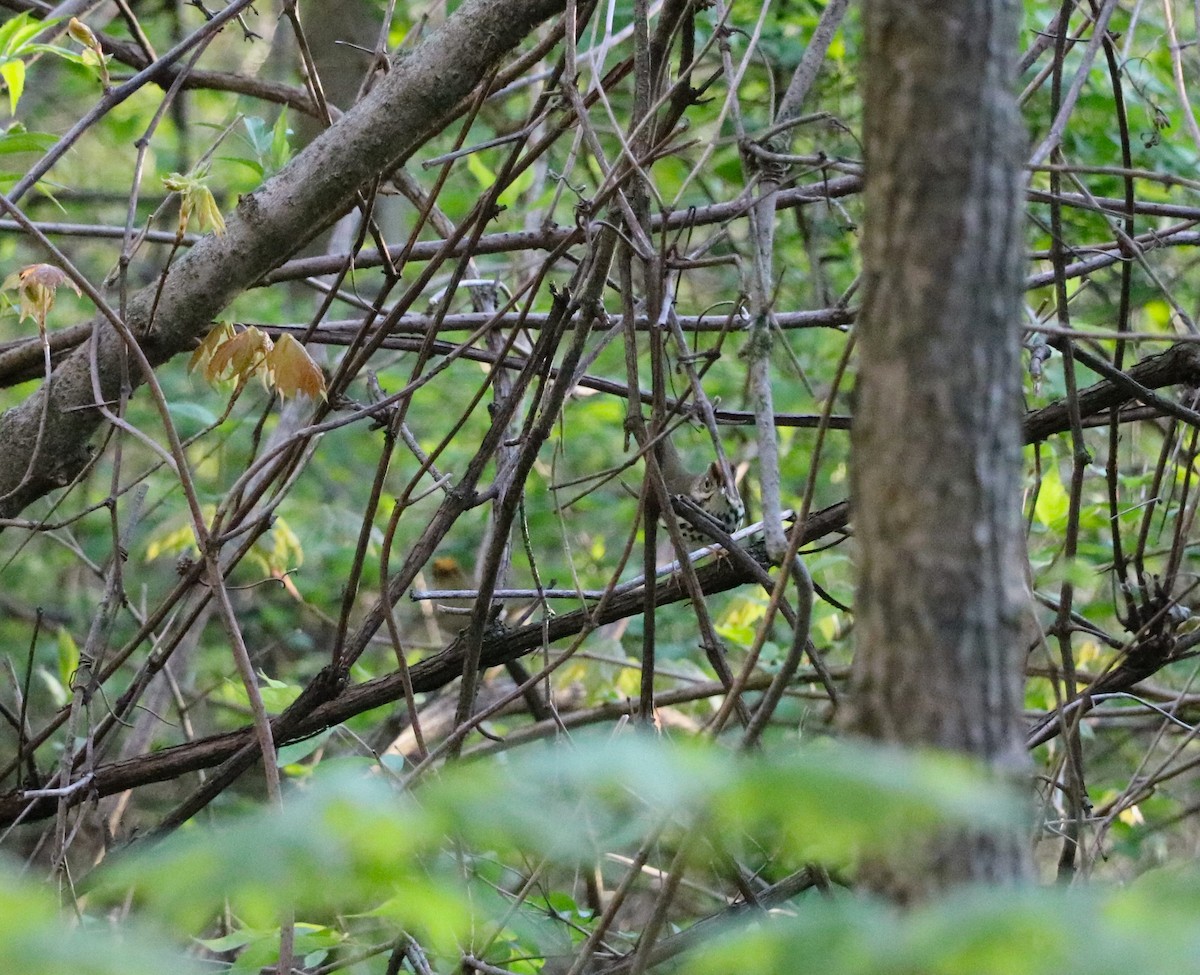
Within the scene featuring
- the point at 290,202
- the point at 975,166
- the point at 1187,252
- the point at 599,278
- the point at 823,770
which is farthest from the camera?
the point at 1187,252

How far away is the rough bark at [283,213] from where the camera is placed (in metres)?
1.71

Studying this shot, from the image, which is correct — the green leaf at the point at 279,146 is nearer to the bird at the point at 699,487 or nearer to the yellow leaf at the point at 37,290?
the yellow leaf at the point at 37,290

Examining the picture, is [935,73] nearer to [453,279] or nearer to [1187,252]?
[453,279]

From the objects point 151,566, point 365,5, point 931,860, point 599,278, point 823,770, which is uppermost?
point 365,5

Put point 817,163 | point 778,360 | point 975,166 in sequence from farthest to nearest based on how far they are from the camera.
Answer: point 778,360 → point 817,163 → point 975,166

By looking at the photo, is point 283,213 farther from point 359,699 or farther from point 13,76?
point 359,699

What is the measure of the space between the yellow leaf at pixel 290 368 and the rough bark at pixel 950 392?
1194 millimetres

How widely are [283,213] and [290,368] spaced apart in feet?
0.73

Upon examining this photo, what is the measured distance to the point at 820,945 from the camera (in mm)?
495

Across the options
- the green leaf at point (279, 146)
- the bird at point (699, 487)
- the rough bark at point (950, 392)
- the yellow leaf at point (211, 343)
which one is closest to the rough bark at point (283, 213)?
the yellow leaf at point (211, 343)

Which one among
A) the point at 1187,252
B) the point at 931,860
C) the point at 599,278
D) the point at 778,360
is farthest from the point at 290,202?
the point at 1187,252

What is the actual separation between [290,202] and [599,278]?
18.9 inches

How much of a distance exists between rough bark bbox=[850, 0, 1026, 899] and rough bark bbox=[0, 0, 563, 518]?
1162mm

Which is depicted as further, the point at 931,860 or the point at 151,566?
the point at 151,566
